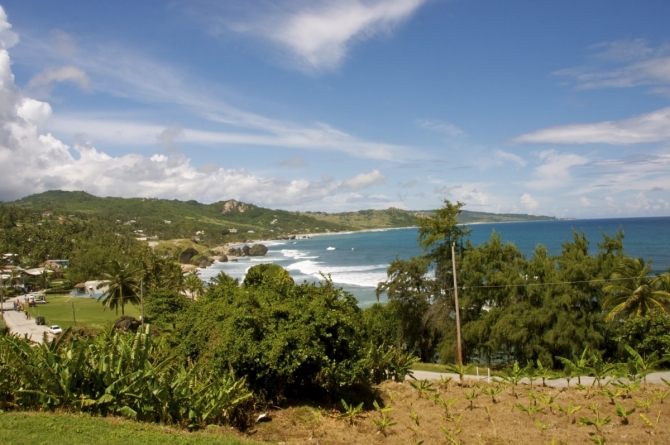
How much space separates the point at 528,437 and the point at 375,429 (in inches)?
104

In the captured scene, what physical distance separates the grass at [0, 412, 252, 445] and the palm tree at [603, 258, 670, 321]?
17999 mm

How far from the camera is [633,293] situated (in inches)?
760

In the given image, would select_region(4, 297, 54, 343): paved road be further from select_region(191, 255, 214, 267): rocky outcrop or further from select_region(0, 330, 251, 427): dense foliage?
select_region(191, 255, 214, 267): rocky outcrop

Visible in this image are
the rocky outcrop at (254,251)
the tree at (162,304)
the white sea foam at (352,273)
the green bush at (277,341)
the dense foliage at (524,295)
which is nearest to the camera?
the green bush at (277,341)

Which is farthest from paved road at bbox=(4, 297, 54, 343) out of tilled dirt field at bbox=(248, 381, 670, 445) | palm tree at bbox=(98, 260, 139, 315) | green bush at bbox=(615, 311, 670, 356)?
green bush at bbox=(615, 311, 670, 356)

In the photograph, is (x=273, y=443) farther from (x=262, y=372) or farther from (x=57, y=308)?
(x=57, y=308)

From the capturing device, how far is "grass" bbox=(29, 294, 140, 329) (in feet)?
135

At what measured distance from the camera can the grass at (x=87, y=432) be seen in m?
6.21

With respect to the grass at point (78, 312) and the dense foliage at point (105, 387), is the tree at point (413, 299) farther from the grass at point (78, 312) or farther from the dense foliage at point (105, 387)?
the grass at point (78, 312)

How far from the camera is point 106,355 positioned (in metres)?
8.16

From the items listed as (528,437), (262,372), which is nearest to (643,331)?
(528,437)

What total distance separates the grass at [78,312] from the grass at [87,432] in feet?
116

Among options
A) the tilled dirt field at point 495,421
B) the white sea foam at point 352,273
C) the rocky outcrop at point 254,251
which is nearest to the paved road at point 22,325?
the tilled dirt field at point 495,421

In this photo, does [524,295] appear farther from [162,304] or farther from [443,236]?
[162,304]
